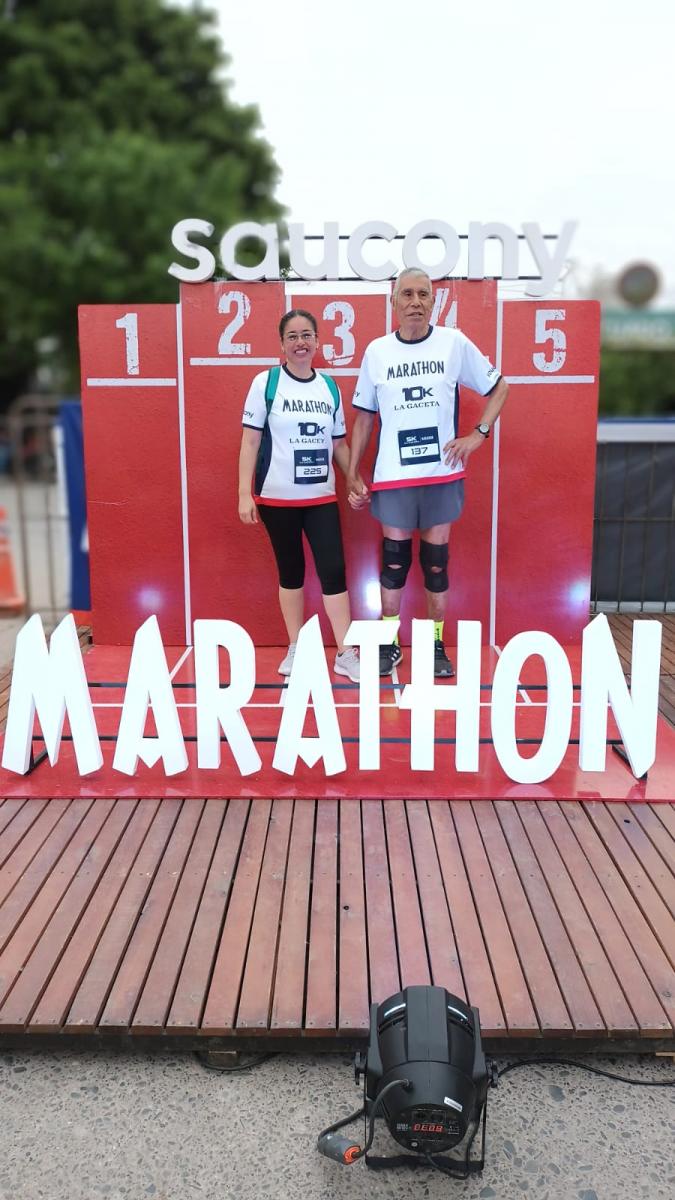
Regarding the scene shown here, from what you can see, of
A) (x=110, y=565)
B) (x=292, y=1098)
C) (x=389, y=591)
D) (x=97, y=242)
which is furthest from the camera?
(x=97, y=242)

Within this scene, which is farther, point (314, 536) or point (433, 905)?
point (314, 536)

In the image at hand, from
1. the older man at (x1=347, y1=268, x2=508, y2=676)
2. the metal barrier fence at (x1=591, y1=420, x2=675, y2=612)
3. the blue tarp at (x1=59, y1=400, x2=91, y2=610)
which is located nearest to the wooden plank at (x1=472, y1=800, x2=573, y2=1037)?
the older man at (x1=347, y1=268, x2=508, y2=676)

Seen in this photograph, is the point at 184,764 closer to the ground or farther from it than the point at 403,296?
closer to the ground

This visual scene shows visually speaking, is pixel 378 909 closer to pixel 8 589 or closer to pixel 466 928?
pixel 466 928

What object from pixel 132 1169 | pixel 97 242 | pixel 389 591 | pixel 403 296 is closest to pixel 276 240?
pixel 403 296

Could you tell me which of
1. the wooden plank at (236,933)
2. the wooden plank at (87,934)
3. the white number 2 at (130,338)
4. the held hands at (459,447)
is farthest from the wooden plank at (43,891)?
the white number 2 at (130,338)

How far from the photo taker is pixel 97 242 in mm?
22094

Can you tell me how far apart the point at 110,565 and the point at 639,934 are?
3.84 metres

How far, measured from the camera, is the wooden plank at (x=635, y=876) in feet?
9.37

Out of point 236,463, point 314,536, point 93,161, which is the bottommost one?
point 314,536

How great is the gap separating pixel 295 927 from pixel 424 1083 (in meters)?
0.93

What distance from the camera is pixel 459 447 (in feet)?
15.8

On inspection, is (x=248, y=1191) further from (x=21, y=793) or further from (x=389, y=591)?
(x=389, y=591)

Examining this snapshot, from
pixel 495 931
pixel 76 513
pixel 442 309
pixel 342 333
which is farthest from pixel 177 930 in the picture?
pixel 76 513
